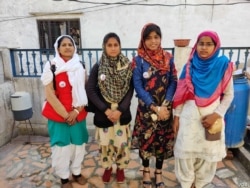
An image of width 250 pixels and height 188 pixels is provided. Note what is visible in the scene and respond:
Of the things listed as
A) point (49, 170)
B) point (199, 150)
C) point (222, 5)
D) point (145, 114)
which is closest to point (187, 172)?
point (199, 150)

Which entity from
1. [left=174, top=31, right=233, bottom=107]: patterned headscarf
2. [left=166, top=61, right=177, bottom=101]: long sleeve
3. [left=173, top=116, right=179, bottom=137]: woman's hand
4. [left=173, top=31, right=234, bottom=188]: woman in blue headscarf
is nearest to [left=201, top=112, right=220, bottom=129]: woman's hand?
[left=173, top=31, right=234, bottom=188]: woman in blue headscarf

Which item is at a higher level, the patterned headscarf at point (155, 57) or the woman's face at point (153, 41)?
the woman's face at point (153, 41)

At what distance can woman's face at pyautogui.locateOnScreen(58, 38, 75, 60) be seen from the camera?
2.19 metres

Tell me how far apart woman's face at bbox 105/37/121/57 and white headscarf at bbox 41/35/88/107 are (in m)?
0.37

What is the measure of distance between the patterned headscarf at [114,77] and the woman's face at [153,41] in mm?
287

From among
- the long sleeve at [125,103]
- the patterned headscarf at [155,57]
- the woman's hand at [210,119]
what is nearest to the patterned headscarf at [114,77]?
the long sleeve at [125,103]

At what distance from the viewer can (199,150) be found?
6.79 feet

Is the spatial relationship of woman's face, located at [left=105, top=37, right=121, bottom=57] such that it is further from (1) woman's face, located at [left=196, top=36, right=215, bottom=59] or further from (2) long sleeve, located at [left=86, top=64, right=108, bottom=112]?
(1) woman's face, located at [left=196, top=36, right=215, bottom=59]

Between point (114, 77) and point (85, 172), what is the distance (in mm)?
1421

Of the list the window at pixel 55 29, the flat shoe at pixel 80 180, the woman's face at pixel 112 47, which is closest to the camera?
the woman's face at pixel 112 47

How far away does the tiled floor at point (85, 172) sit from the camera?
261 cm

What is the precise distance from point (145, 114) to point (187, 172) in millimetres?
699

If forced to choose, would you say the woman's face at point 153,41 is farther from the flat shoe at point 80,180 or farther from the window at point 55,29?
the window at point 55,29

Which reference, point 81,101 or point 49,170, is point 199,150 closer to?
point 81,101
